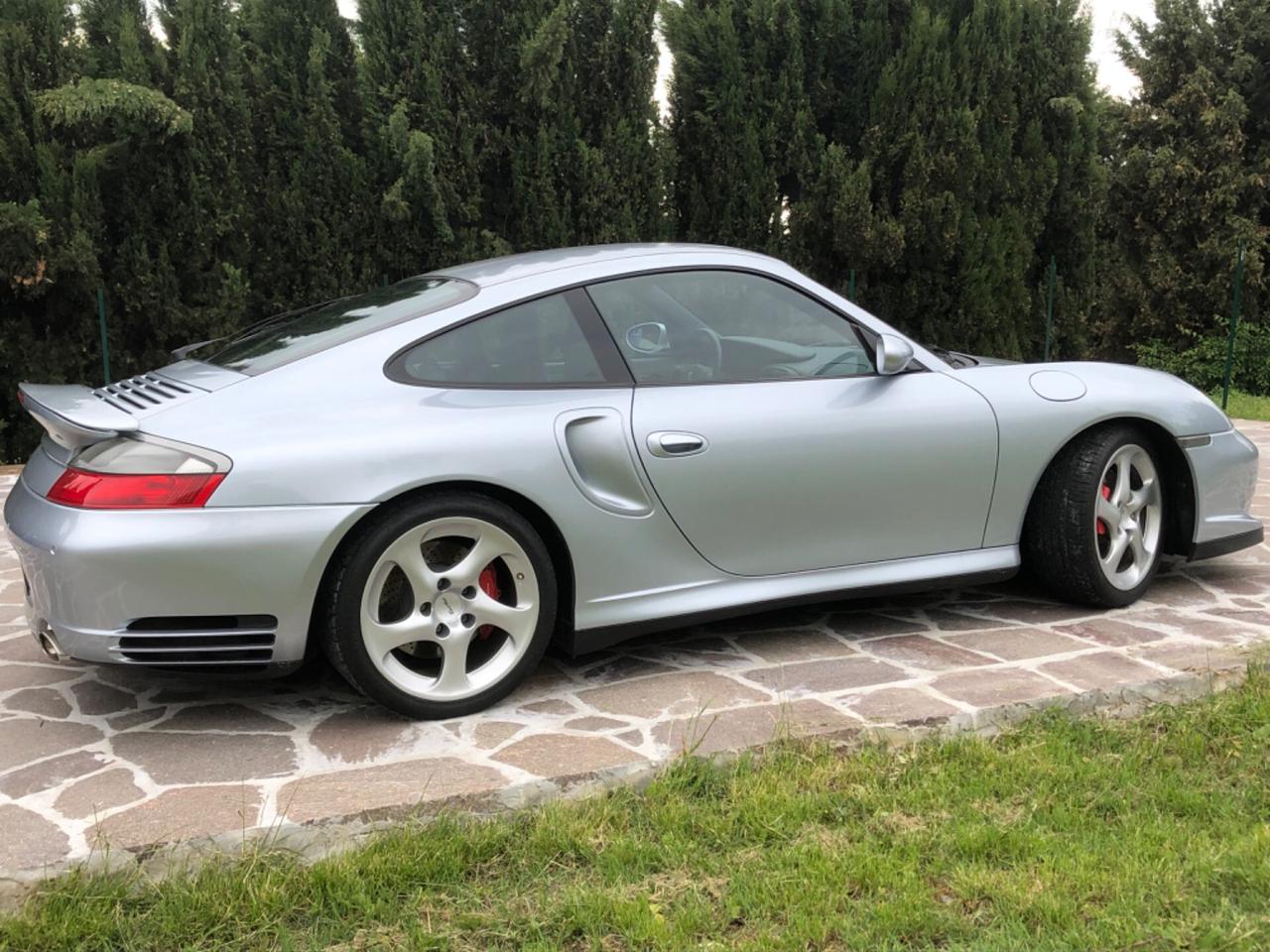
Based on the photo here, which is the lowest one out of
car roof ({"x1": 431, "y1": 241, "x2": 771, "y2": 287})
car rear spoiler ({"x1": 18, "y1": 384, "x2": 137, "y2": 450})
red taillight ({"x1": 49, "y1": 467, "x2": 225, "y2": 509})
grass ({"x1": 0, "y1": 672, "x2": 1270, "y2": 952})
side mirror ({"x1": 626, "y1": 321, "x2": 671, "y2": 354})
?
grass ({"x1": 0, "y1": 672, "x2": 1270, "y2": 952})

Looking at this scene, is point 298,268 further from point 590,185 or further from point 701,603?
point 701,603

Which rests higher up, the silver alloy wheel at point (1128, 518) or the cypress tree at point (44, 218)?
the cypress tree at point (44, 218)

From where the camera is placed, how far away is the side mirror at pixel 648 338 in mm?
3619

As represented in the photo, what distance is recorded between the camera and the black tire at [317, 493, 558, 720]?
306 cm

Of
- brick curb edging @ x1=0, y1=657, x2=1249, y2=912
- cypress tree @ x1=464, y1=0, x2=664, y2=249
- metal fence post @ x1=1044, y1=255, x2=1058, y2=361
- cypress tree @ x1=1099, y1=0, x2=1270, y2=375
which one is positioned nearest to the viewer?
brick curb edging @ x1=0, y1=657, x2=1249, y2=912

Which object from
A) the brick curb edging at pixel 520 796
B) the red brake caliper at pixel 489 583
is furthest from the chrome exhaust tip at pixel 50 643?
the red brake caliper at pixel 489 583

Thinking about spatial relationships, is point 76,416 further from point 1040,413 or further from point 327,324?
point 1040,413

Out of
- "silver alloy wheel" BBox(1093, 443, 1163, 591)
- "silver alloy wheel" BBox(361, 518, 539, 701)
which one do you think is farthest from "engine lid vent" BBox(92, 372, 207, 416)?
"silver alloy wheel" BBox(1093, 443, 1163, 591)

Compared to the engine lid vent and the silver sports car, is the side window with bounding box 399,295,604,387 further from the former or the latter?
the engine lid vent

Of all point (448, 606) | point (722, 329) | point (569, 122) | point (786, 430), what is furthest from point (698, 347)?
point (569, 122)

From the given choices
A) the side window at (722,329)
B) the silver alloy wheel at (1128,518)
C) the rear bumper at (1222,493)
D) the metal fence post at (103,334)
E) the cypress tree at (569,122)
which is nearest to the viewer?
the side window at (722,329)

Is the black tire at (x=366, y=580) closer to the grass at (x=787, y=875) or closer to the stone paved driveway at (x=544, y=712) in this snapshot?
the stone paved driveway at (x=544, y=712)

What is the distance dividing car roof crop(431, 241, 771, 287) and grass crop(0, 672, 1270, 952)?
1.66 metres

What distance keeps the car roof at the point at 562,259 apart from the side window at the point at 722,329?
0.12m
